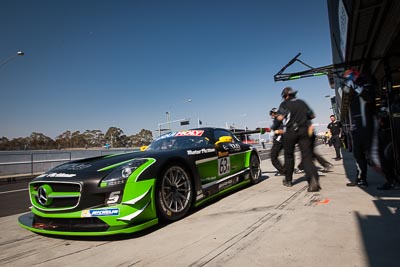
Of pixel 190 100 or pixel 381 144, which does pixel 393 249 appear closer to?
pixel 381 144

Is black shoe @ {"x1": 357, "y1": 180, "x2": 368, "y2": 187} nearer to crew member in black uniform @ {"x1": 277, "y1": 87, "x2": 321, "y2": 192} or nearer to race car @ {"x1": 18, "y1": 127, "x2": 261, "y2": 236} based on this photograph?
crew member in black uniform @ {"x1": 277, "y1": 87, "x2": 321, "y2": 192}

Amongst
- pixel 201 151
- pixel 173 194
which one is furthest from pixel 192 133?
pixel 173 194

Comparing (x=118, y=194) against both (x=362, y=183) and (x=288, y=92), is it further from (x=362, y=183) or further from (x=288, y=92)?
(x=362, y=183)

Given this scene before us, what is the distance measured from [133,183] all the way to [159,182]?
1.13 feet

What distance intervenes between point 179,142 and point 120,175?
1717 mm

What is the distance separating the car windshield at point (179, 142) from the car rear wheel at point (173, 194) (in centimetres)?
→ 87

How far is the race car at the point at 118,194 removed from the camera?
8.45ft

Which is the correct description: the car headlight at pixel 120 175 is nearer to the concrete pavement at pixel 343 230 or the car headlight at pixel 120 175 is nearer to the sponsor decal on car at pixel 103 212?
the sponsor decal on car at pixel 103 212

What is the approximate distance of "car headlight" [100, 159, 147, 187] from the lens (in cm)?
268

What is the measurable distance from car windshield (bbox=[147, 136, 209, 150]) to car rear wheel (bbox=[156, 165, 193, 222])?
87 cm

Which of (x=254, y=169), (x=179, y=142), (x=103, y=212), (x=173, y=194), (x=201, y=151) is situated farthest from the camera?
(x=254, y=169)

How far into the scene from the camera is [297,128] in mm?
4508

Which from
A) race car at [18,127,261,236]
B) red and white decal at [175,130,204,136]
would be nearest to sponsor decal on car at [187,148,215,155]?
race car at [18,127,261,236]

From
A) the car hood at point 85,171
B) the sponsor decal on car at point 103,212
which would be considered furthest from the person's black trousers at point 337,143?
the sponsor decal on car at point 103,212
